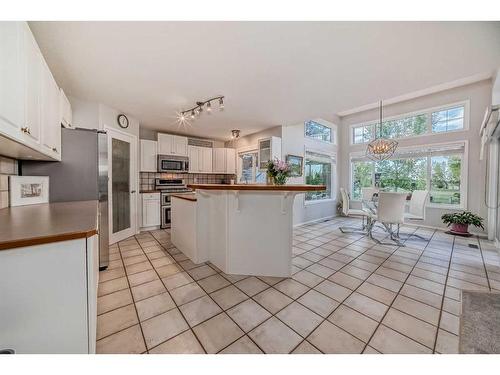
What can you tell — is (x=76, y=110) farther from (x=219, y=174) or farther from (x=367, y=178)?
(x=367, y=178)

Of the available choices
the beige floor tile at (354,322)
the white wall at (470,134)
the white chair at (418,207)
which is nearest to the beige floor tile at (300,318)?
the beige floor tile at (354,322)

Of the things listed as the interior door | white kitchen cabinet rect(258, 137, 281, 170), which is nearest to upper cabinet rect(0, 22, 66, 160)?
the interior door

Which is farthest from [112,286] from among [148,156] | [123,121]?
[148,156]

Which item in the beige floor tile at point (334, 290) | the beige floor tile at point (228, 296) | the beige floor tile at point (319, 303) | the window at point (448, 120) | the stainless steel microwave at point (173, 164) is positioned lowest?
the beige floor tile at point (319, 303)

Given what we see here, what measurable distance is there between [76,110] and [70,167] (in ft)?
4.80

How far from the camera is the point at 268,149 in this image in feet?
15.3

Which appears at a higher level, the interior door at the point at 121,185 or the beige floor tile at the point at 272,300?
the interior door at the point at 121,185

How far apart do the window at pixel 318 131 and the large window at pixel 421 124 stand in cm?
95

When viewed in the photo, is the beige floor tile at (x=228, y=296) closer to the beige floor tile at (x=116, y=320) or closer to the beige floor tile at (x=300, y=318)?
the beige floor tile at (x=300, y=318)

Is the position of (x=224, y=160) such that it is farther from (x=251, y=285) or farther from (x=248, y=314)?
(x=248, y=314)

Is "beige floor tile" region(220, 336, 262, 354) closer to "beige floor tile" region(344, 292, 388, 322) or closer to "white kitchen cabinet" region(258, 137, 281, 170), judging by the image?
"beige floor tile" region(344, 292, 388, 322)

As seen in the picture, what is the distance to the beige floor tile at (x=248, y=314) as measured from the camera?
1.54 metres

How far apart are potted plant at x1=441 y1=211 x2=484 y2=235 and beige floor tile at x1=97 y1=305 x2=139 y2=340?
585 centimetres

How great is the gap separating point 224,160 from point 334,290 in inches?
180
